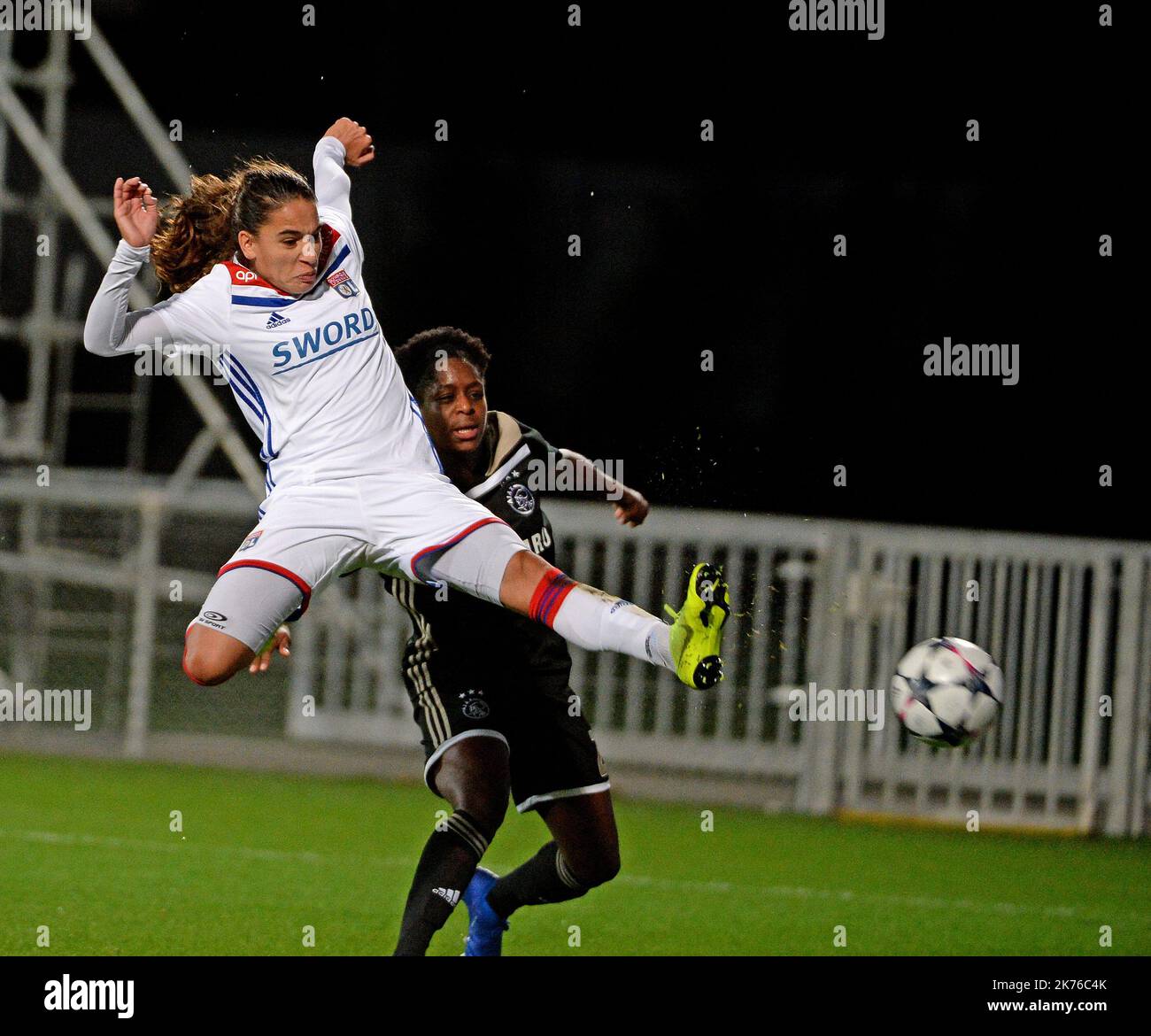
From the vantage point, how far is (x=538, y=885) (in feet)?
18.1

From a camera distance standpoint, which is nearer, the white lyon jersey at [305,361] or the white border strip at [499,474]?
the white lyon jersey at [305,361]

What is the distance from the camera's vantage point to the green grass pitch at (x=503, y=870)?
6.14 metres

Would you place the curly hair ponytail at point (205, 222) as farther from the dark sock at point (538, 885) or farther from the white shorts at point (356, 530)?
the dark sock at point (538, 885)

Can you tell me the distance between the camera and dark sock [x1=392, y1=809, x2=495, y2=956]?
486cm

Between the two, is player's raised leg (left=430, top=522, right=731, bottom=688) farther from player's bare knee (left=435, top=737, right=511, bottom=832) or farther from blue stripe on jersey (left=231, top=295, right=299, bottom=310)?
blue stripe on jersey (left=231, top=295, right=299, bottom=310)

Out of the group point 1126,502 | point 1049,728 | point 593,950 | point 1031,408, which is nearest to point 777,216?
point 1031,408

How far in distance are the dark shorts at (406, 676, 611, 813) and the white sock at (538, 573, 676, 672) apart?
687 mm

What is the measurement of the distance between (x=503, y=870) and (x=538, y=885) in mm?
2305

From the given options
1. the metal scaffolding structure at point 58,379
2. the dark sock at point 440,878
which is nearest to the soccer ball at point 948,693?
the dark sock at point 440,878

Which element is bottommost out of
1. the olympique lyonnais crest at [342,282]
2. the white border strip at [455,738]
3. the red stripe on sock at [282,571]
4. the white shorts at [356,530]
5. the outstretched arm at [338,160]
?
the white border strip at [455,738]

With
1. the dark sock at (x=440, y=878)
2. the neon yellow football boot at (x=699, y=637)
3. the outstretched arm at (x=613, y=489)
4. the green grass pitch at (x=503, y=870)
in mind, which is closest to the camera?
the neon yellow football boot at (x=699, y=637)

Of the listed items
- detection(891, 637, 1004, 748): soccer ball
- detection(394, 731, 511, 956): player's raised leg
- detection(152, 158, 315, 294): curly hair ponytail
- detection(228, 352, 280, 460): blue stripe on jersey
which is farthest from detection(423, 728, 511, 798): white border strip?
detection(152, 158, 315, 294): curly hair ponytail

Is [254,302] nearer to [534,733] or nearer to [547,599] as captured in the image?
[547,599]

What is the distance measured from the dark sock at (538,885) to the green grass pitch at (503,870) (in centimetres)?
48
